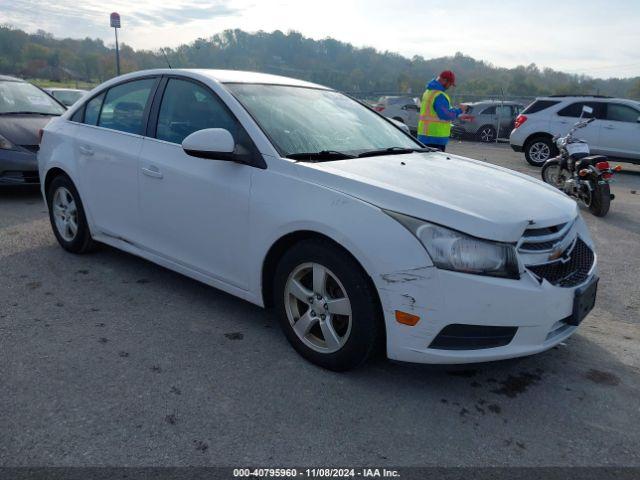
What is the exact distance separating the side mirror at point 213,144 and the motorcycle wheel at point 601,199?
604 cm

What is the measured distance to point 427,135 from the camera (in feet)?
25.3

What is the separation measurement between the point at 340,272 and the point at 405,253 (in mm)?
381

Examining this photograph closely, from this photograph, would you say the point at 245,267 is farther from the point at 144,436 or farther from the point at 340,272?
the point at 144,436

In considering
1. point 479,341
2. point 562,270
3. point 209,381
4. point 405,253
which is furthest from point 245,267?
point 562,270

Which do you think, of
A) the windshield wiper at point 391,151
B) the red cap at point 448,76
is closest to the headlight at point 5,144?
the windshield wiper at point 391,151

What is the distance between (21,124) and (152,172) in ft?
A: 15.6

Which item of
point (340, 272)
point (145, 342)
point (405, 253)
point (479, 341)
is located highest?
point (405, 253)

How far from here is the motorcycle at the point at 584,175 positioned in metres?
7.42

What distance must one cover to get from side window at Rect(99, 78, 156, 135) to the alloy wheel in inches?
73.4

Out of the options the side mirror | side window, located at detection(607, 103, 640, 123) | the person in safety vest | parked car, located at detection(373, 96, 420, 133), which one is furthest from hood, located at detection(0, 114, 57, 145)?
parked car, located at detection(373, 96, 420, 133)

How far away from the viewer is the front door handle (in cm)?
372

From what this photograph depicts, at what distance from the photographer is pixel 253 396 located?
275 centimetres

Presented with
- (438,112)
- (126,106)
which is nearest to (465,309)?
(126,106)

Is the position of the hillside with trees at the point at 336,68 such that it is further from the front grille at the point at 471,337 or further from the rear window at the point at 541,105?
the front grille at the point at 471,337
